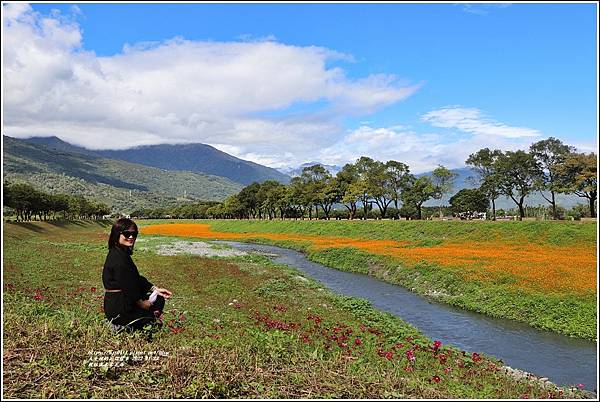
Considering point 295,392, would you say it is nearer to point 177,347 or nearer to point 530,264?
point 177,347

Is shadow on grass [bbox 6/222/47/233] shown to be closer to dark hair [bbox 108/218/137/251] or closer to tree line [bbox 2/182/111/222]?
tree line [bbox 2/182/111/222]

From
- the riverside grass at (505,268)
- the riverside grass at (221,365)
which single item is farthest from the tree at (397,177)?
the riverside grass at (221,365)

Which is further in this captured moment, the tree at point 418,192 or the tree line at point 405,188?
the tree at point 418,192

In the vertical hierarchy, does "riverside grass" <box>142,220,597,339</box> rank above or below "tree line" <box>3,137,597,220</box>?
below

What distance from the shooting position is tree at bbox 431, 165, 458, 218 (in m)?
→ 89.6

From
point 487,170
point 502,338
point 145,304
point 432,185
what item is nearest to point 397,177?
point 432,185

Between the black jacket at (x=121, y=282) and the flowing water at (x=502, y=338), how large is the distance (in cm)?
1163

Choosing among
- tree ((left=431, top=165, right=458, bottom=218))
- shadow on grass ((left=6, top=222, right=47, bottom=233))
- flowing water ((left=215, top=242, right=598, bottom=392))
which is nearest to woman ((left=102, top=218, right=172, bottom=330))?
flowing water ((left=215, top=242, right=598, bottom=392))

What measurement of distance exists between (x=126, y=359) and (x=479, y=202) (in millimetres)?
110369

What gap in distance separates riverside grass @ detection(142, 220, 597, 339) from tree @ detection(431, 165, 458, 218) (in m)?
37.8

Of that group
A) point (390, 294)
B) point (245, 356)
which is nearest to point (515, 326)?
point (390, 294)

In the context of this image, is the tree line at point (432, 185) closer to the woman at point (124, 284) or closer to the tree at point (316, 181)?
the tree at point (316, 181)

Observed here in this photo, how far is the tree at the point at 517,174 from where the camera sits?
68.4 meters

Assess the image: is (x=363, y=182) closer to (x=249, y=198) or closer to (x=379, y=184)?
(x=379, y=184)
